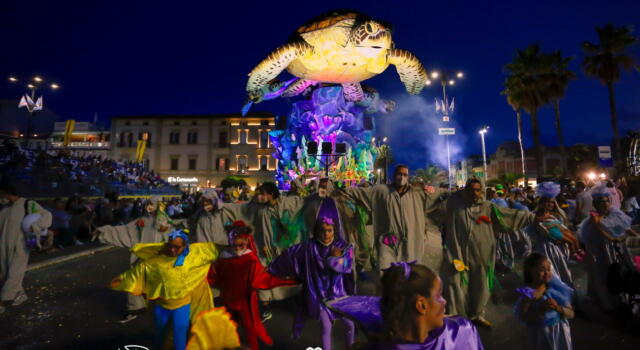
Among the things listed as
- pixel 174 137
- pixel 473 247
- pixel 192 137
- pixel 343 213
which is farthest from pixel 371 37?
pixel 174 137

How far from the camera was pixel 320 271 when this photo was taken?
134 inches

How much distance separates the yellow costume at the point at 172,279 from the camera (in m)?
3.16

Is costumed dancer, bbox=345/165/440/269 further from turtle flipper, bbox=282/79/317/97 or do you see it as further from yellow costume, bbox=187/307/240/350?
turtle flipper, bbox=282/79/317/97

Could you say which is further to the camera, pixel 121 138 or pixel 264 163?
pixel 121 138

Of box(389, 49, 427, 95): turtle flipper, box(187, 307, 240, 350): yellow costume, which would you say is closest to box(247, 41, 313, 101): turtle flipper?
box(389, 49, 427, 95): turtle flipper

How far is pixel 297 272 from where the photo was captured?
339 cm

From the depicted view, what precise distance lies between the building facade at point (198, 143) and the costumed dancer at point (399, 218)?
49188 millimetres

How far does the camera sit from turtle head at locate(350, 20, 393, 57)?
14.8 m

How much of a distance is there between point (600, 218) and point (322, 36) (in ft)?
44.0

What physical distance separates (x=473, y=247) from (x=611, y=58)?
28811mm

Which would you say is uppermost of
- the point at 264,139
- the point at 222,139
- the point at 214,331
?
the point at 222,139

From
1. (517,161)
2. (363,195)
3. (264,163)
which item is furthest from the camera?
(517,161)

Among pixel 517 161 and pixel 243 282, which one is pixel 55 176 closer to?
pixel 243 282

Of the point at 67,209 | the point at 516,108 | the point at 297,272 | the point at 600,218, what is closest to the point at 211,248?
the point at 297,272
